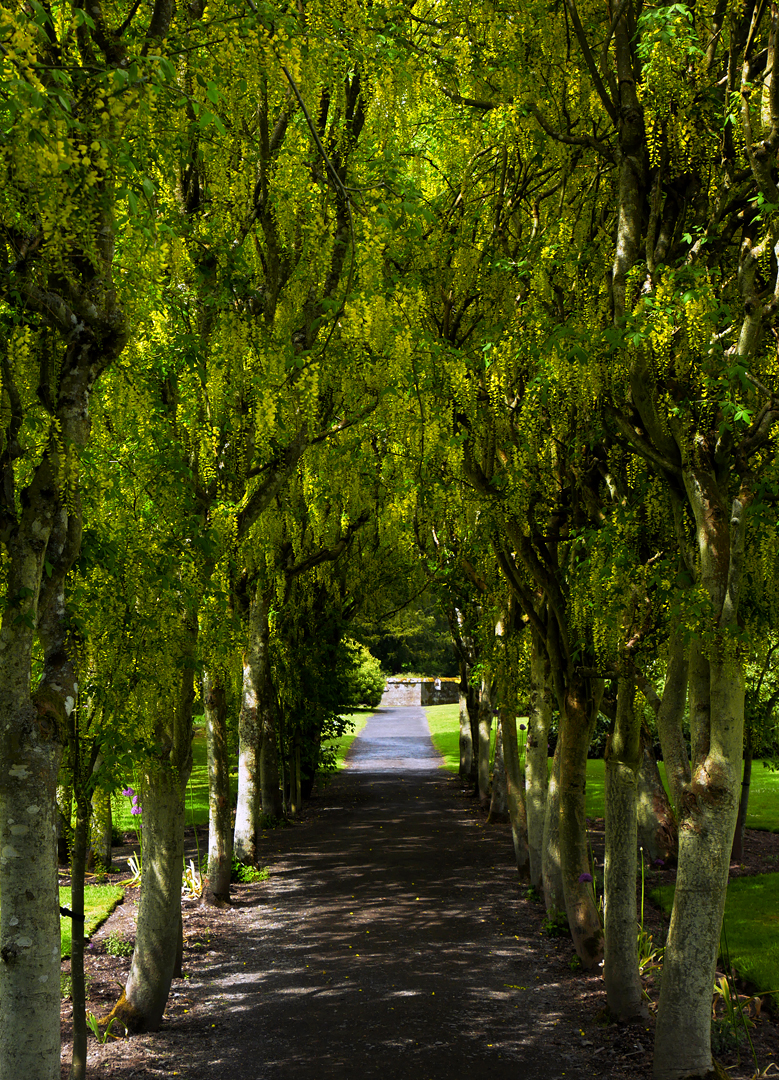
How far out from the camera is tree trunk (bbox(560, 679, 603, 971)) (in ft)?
27.1

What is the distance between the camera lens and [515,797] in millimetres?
12914

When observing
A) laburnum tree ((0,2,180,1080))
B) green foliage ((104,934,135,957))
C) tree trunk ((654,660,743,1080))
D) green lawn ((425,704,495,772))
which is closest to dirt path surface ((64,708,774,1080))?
green foliage ((104,934,135,957))

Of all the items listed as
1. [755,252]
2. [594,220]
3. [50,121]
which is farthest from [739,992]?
[50,121]

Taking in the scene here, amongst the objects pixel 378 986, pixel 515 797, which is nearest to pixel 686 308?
pixel 378 986

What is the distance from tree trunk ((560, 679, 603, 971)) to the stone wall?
4162cm

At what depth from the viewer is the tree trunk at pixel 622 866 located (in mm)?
6859

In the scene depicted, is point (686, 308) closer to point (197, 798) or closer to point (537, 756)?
point (537, 756)

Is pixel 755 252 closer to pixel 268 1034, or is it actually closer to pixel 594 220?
pixel 594 220

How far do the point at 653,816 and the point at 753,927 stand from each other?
3.59 metres

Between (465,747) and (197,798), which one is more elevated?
(465,747)

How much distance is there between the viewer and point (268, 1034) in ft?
22.3

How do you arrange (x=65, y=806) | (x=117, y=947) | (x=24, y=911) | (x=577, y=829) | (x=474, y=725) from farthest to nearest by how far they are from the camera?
(x=474, y=725) → (x=117, y=947) → (x=577, y=829) → (x=65, y=806) → (x=24, y=911)

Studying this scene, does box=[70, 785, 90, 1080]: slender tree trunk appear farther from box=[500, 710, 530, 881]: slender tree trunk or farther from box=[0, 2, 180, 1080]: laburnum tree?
box=[500, 710, 530, 881]: slender tree trunk

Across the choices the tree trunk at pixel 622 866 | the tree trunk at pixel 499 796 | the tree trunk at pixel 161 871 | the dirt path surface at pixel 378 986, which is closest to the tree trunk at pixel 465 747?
the tree trunk at pixel 499 796
